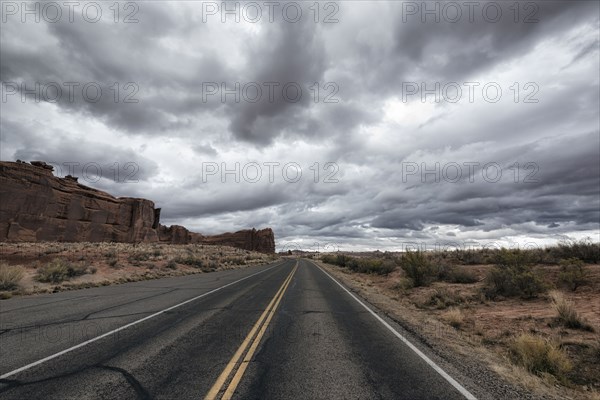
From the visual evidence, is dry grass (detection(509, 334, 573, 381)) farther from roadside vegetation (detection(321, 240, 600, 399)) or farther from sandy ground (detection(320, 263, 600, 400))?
sandy ground (detection(320, 263, 600, 400))

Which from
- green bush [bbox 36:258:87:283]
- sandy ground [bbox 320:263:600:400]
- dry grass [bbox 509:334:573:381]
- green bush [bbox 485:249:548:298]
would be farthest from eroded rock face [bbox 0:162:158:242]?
dry grass [bbox 509:334:573:381]

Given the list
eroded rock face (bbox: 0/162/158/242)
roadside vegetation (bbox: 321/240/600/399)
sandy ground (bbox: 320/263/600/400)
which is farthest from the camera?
eroded rock face (bbox: 0/162/158/242)

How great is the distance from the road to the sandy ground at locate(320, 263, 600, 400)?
4.14 feet

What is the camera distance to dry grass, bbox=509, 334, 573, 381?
6.12 metres

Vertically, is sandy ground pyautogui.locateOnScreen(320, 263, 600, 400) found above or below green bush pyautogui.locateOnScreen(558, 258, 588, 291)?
below

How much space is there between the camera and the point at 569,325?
923 centimetres

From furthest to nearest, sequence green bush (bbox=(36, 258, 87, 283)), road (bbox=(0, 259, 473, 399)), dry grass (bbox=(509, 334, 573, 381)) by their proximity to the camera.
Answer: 1. green bush (bbox=(36, 258, 87, 283))
2. dry grass (bbox=(509, 334, 573, 381))
3. road (bbox=(0, 259, 473, 399))

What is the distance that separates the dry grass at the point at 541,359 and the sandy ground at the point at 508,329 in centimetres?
20

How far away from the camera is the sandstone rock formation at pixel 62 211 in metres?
55.7

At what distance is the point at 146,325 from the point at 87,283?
14871 millimetres

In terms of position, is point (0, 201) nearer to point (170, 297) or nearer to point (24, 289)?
point (24, 289)

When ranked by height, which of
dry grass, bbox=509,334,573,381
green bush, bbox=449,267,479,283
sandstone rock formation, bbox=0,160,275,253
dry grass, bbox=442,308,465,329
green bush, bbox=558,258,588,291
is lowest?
dry grass, bbox=442,308,465,329

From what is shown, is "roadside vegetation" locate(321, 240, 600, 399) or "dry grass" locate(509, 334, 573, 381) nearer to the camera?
"dry grass" locate(509, 334, 573, 381)

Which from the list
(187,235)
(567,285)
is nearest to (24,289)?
(567,285)
